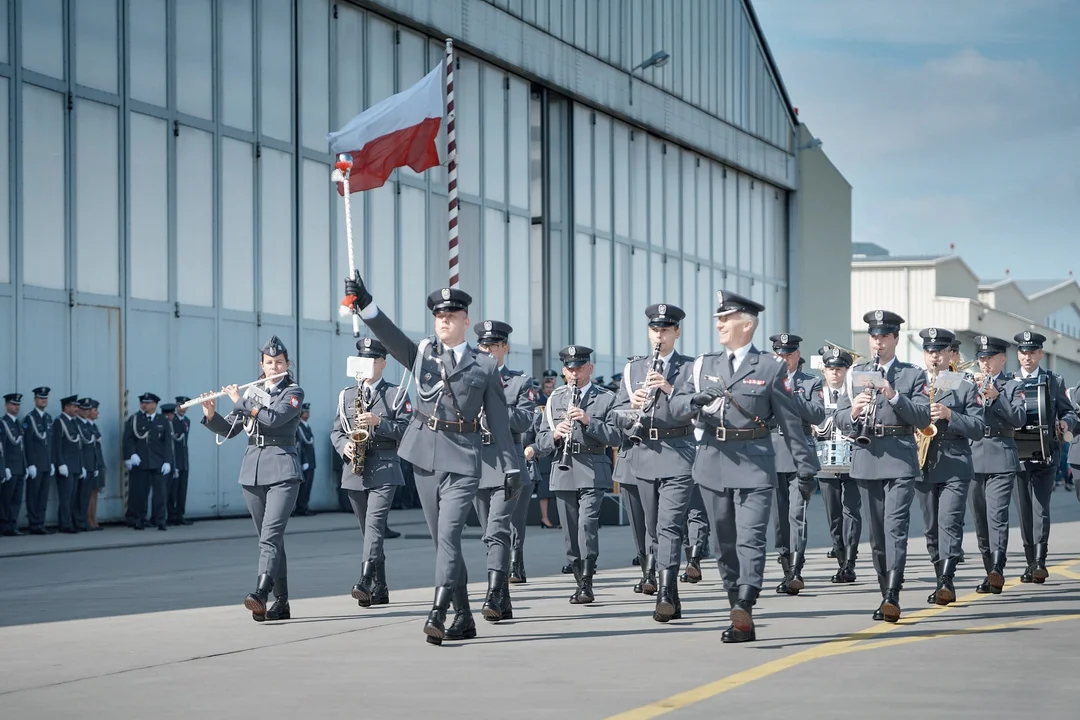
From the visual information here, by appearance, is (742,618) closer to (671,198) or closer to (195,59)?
(195,59)

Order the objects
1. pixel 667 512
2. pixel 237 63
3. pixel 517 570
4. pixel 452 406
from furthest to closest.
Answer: pixel 237 63 < pixel 517 570 < pixel 667 512 < pixel 452 406

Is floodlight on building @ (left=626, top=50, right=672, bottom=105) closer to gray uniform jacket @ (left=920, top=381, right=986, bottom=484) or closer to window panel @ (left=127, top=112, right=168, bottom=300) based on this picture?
window panel @ (left=127, top=112, right=168, bottom=300)

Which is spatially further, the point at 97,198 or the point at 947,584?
the point at 97,198

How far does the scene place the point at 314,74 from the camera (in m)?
28.0

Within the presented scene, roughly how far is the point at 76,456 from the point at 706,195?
82.8 feet

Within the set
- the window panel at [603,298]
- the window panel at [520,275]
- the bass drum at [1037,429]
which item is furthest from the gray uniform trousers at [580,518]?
the window panel at [603,298]

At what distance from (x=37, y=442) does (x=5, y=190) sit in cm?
365

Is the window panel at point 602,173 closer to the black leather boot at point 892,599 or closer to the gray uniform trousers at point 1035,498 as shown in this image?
the gray uniform trousers at point 1035,498

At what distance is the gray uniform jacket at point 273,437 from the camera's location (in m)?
10.8

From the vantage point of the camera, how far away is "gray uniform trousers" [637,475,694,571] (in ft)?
35.0

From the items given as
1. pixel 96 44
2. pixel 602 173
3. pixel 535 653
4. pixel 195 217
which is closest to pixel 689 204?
pixel 602 173

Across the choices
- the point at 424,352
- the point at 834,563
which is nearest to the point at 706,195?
the point at 834,563

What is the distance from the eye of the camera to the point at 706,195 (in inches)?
1708

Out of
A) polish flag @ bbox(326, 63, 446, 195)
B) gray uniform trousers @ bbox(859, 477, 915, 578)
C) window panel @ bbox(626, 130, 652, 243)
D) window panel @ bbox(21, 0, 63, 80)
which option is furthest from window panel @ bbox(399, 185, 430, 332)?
gray uniform trousers @ bbox(859, 477, 915, 578)
